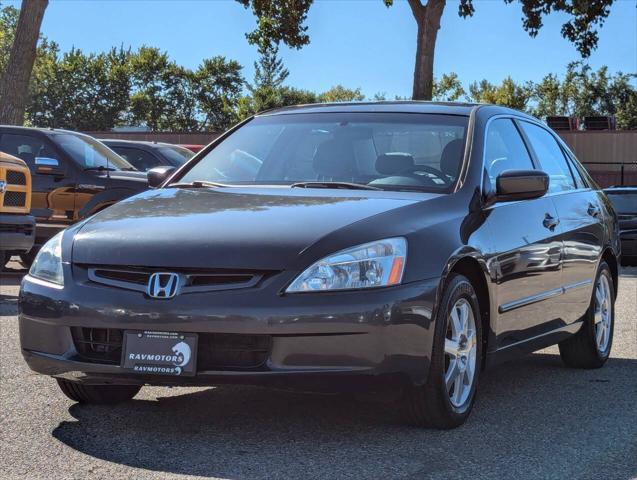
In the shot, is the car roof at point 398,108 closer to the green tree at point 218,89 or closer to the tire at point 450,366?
the tire at point 450,366

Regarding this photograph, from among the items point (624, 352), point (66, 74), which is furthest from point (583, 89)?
point (624, 352)

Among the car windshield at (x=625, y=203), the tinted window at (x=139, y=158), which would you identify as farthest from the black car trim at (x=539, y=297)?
the car windshield at (x=625, y=203)

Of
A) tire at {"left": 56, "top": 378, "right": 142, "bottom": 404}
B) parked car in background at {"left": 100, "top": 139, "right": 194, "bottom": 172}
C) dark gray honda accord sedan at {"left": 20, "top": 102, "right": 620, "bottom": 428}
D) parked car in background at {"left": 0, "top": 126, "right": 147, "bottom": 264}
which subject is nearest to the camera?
dark gray honda accord sedan at {"left": 20, "top": 102, "right": 620, "bottom": 428}

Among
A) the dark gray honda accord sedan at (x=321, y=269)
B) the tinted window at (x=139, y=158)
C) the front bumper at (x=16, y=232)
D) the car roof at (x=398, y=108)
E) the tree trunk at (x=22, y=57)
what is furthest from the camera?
the tree trunk at (x=22, y=57)

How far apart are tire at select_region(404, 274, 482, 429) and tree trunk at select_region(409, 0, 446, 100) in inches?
906

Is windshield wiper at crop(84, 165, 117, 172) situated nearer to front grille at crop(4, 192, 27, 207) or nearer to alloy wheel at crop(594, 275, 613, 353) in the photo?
front grille at crop(4, 192, 27, 207)

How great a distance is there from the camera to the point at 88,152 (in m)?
15.0

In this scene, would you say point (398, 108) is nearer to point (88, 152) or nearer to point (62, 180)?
point (62, 180)

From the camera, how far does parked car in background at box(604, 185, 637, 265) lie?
19172mm

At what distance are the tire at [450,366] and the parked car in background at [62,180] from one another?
31.4ft

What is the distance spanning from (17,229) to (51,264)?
7902 mm

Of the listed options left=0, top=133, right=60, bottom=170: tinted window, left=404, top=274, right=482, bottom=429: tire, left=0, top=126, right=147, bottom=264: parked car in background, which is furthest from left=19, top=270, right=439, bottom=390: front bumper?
left=0, top=133, right=60, bottom=170: tinted window

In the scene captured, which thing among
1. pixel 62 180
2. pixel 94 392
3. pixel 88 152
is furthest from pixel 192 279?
pixel 88 152

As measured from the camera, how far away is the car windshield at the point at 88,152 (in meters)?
14.8
